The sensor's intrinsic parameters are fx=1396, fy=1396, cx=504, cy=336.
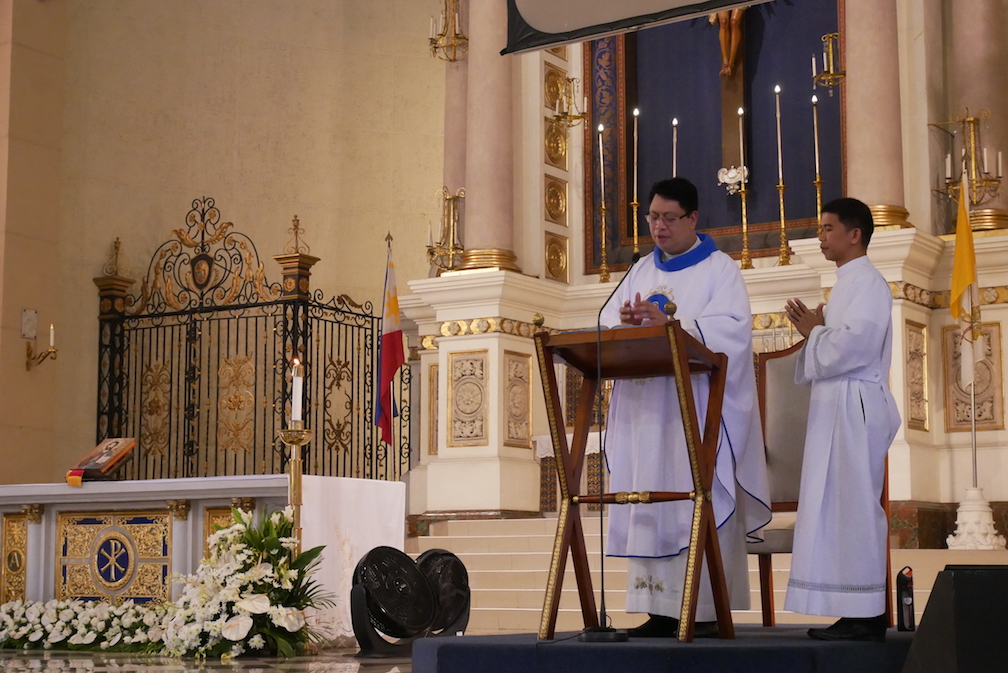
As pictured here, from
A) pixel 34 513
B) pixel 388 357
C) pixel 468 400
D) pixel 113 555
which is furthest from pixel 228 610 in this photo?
pixel 388 357

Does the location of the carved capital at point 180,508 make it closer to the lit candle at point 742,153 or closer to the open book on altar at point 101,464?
the open book on altar at point 101,464

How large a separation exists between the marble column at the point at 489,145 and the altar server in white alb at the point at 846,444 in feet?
23.5

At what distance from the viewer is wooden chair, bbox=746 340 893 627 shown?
5.70 metres

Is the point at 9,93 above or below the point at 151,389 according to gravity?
above

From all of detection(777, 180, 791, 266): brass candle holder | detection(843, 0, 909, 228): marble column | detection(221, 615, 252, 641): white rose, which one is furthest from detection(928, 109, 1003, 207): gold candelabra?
detection(221, 615, 252, 641): white rose

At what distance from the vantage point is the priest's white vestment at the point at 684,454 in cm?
464

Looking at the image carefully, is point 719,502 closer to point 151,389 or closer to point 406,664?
point 406,664

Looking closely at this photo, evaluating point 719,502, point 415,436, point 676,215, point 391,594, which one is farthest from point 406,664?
point 415,436

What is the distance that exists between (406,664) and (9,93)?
8994mm

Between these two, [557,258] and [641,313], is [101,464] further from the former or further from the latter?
[557,258]

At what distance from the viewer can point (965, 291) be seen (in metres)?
10.2

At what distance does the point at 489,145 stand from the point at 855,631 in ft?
26.7

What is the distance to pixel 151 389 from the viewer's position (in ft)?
46.5

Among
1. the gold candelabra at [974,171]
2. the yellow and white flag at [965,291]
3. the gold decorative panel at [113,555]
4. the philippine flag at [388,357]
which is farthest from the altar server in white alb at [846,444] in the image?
the philippine flag at [388,357]
